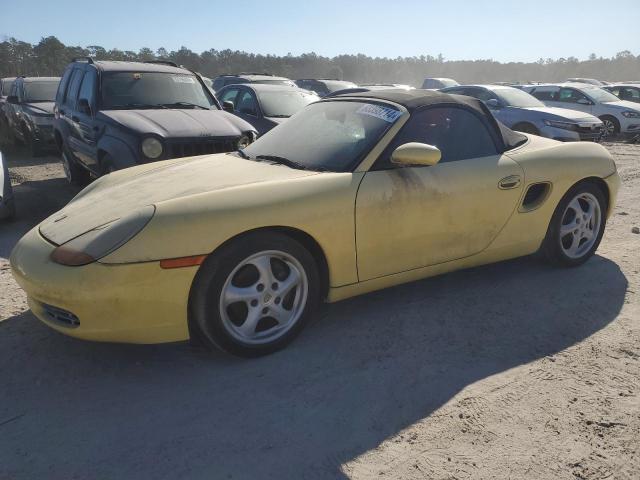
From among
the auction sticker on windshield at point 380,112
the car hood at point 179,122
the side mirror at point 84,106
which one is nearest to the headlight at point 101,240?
the auction sticker on windshield at point 380,112

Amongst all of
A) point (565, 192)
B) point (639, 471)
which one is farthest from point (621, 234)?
point (639, 471)

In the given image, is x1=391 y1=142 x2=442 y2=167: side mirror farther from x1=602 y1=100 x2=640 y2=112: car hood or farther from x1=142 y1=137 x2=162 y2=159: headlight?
x1=602 y1=100 x2=640 y2=112: car hood

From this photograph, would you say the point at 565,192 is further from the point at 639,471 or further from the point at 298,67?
the point at 298,67

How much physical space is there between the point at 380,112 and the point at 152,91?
166 inches

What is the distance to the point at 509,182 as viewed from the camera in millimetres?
3719

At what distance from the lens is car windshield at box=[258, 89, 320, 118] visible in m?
9.48

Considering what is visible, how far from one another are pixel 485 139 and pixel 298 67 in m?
68.6

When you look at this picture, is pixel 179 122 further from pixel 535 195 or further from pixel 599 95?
pixel 599 95

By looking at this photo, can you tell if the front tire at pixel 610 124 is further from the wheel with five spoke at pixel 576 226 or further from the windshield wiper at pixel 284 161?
the windshield wiper at pixel 284 161

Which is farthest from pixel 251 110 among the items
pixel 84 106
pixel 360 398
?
pixel 360 398

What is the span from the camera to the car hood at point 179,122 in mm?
5617

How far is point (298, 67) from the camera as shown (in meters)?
68.6

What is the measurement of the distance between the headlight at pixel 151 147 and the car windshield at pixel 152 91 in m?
1.26

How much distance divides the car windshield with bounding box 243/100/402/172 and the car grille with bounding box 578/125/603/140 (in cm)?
905
